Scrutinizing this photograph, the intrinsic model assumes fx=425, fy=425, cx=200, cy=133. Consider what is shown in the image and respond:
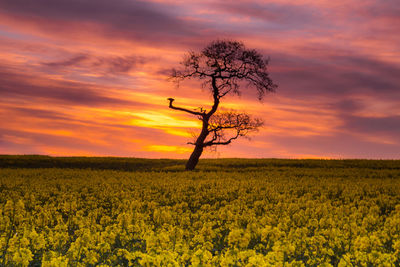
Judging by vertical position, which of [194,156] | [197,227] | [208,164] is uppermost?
[194,156]

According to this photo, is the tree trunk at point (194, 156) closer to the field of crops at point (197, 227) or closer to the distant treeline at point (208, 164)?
the distant treeline at point (208, 164)

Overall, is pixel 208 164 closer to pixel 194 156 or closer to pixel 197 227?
pixel 194 156

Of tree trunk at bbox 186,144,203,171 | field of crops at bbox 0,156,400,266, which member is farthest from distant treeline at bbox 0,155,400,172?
field of crops at bbox 0,156,400,266

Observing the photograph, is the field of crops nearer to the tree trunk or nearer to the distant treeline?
the tree trunk

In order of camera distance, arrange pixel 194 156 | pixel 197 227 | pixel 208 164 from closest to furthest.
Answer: pixel 197 227
pixel 194 156
pixel 208 164

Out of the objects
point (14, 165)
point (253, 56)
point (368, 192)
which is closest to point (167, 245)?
point (368, 192)

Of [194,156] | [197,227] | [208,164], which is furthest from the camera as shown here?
[208,164]

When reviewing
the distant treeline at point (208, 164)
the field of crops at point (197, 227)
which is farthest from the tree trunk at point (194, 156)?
the field of crops at point (197, 227)

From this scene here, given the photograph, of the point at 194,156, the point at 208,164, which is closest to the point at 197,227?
the point at 194,156

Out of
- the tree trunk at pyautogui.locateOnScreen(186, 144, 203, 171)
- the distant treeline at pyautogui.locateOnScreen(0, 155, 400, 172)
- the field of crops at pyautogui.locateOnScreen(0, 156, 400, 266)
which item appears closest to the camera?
the field of crops at pyautogui.locateOnScreen(0, 156, 400, 266)

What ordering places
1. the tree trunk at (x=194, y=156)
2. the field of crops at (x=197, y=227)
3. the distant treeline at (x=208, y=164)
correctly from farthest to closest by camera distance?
the distant treeline at (x=208, y=164) → the tree trunk at (x=194, y=156) → the field of crops at (x=197, y=227)

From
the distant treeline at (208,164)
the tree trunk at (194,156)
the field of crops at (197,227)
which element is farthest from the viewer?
the distant treeline at (208,164)

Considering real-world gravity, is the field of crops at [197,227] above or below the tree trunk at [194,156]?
below

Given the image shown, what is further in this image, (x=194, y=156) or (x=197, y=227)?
(x=194, y=156)
